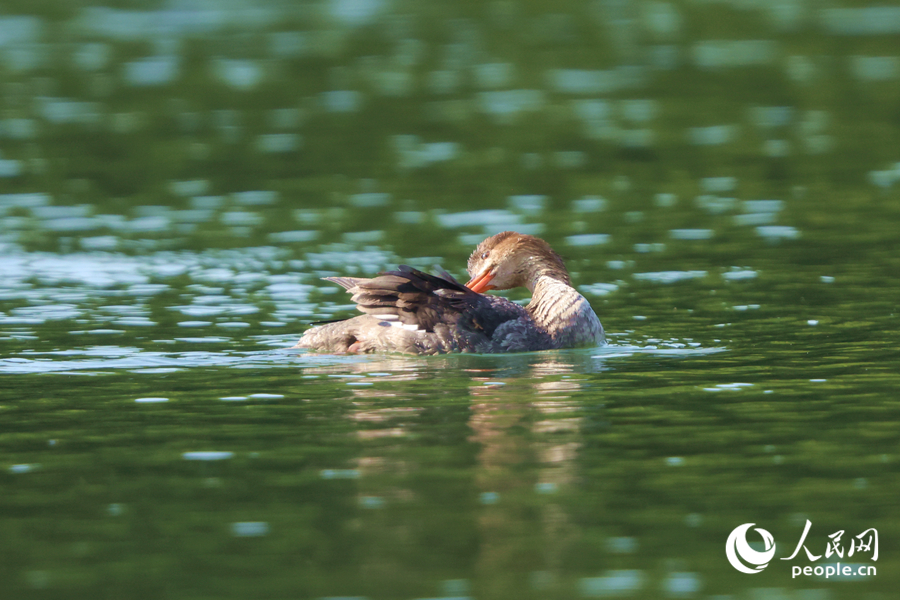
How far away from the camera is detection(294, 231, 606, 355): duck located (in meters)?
13.5

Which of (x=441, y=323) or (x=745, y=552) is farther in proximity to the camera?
(x=441, y=323)

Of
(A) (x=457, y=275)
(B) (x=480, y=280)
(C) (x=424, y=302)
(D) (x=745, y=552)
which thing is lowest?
(D) (x=745, y=552)

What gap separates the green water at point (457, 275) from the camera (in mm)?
8180

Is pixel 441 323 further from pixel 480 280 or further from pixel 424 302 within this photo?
pixel 480 280

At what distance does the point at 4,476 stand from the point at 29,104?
19.6m

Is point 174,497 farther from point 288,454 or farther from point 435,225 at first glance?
point 435,225

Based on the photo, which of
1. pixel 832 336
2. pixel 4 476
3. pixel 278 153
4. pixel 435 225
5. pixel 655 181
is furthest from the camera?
pixel 278 153

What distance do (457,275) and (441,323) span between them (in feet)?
12.7

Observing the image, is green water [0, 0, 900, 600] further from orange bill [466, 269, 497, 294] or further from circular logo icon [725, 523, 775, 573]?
orange bill [466, 269, 497, 294]

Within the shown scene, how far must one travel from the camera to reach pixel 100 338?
14.0 metres

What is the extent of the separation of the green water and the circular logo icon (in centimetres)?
8

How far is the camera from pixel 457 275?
17375 millimetres

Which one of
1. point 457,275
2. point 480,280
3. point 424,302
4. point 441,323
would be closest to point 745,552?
point 441,323

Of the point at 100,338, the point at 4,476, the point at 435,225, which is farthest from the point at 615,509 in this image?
the point at 435,225
